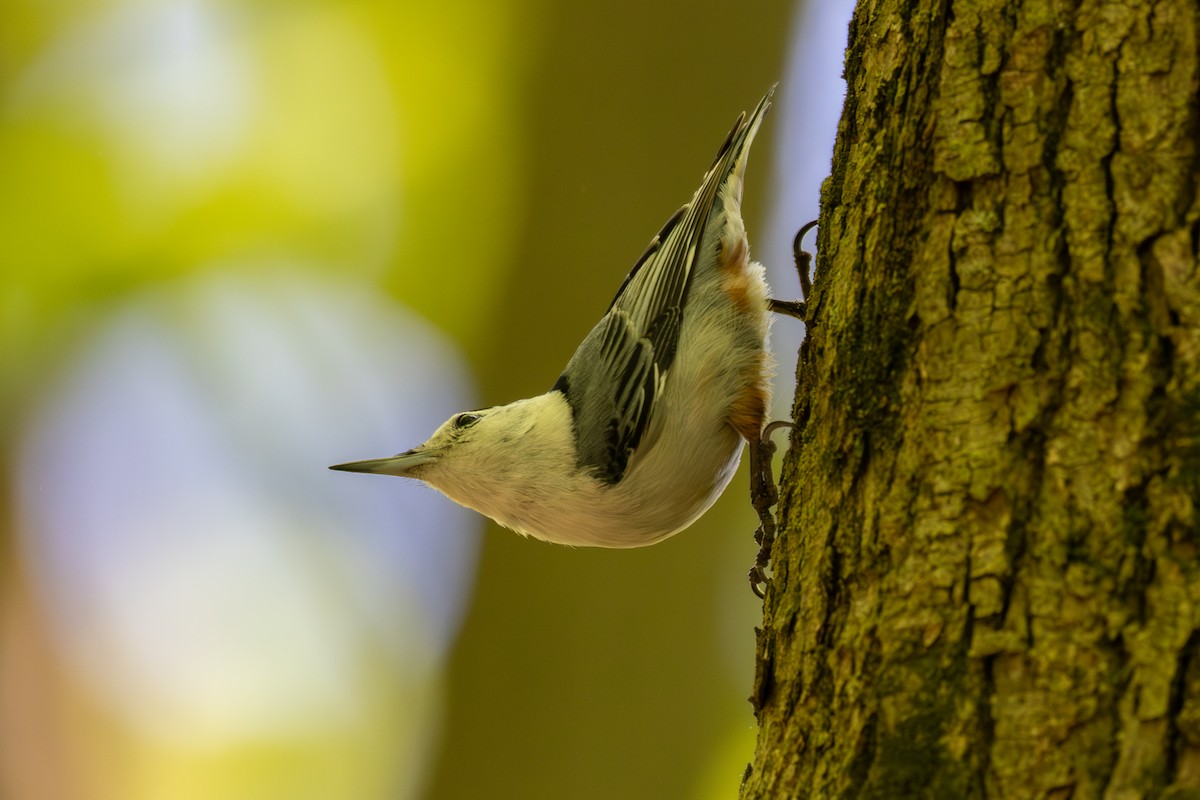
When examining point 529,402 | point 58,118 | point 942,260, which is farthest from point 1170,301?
point 58,118

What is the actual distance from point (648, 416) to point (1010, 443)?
51.7 inches

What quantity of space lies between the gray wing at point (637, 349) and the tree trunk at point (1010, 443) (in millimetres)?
1041

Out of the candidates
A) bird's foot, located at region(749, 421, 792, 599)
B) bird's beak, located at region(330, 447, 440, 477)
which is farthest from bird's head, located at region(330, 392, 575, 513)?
bird's foot, located at region(749, 421, 792, 599)

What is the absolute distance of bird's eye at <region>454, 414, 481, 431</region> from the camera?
8.94 ft

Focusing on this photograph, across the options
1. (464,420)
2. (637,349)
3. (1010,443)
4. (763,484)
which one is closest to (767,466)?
(763,484)

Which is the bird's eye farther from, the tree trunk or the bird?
the tree trunk

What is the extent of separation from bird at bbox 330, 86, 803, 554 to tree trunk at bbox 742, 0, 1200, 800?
95cm

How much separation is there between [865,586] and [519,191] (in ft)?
7.73

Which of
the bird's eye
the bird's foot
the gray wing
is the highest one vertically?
the gray wing

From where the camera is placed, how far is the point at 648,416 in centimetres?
240

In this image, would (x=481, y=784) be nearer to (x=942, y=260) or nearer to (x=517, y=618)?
(x=517, y=618)

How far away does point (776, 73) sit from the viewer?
11.0 feet

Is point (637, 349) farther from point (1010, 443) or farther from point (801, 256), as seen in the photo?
point (1010, 443)

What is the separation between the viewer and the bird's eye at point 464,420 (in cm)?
272
